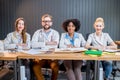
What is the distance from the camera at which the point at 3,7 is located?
6184 millimetres

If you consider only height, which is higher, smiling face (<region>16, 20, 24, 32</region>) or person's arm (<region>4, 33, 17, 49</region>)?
smiling face (<region>16, 20, 24, 32</region>)

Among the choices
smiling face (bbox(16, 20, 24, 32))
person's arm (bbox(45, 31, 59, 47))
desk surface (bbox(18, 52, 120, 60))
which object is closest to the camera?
desk surface (bbox(18, 52, 120, 60))

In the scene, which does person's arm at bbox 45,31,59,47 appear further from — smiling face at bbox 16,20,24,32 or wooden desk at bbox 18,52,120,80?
wooden desk at bbox 18,52,120,80

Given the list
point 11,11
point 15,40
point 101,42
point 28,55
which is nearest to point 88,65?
point 101,42

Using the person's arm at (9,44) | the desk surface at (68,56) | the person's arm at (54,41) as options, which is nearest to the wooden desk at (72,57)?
the desk surface at (68,56)

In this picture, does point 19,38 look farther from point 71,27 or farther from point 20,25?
point 71,27

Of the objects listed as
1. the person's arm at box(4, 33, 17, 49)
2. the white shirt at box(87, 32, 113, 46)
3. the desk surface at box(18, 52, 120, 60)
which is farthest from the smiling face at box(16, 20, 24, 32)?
the white shirt at box(87, 32, 113, 46)

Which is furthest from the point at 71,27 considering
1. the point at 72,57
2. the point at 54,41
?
the point at 72,57

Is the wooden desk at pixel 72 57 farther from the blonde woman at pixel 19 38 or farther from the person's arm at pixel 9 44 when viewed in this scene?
the blonde woman at pixel 19 38

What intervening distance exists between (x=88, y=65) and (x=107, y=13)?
313 cm

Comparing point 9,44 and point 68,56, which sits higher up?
point 9,44

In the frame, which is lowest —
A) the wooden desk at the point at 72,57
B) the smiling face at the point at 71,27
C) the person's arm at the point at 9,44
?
the wooden desk at the point at 72,57

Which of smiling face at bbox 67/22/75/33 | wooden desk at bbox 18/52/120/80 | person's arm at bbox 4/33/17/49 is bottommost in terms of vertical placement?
wooden desk at bbox 18/52/120/80

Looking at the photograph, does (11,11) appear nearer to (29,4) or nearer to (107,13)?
(29,4)
